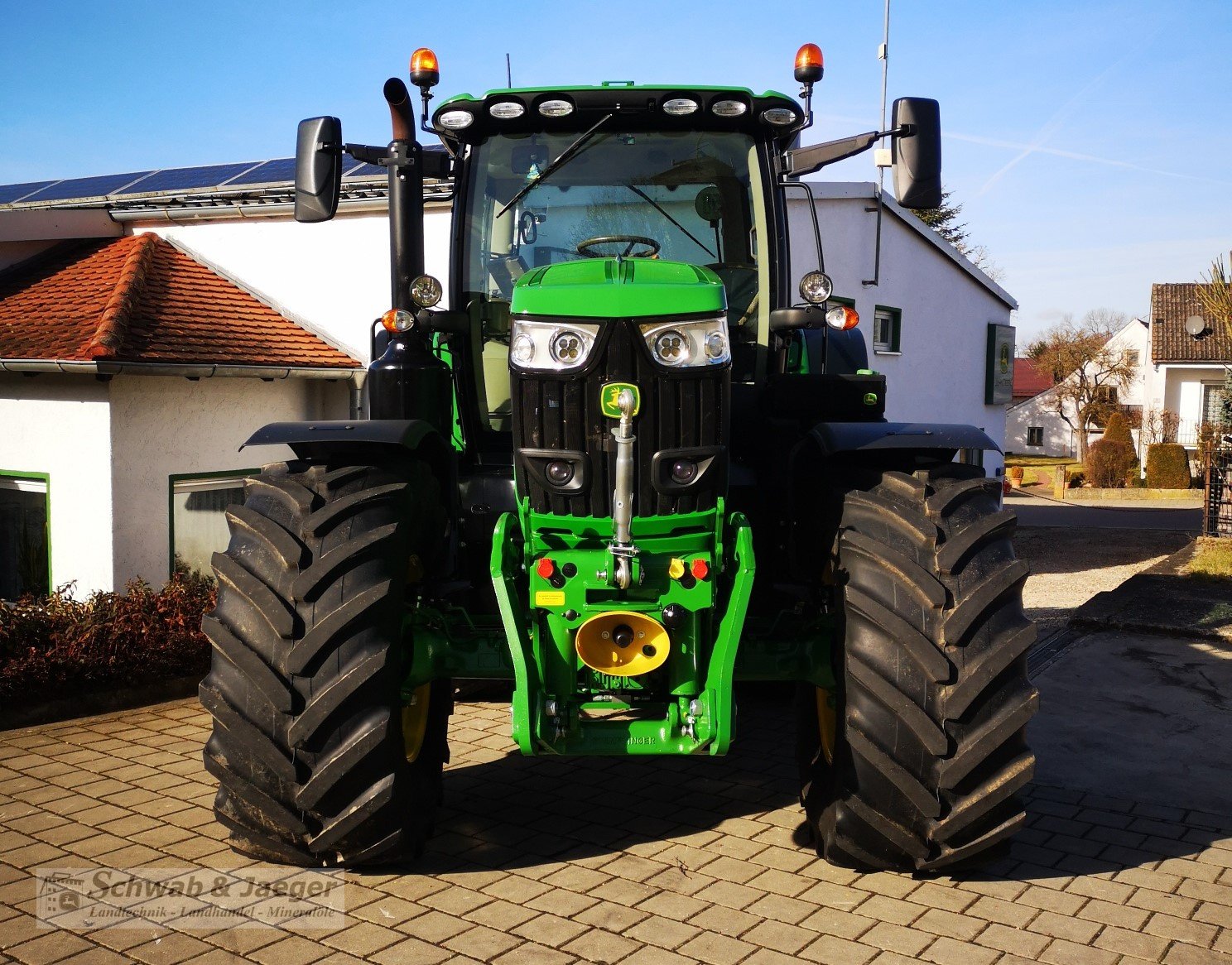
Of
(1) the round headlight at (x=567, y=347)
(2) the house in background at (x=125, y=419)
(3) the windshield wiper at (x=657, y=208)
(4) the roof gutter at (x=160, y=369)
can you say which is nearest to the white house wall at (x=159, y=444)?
(2) the house in background at (x=125, y=419)

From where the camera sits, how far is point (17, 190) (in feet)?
52.4

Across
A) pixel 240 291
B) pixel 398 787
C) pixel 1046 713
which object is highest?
pixel 240 291

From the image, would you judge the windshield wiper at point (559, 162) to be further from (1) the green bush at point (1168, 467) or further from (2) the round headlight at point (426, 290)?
(1) the green bush at point (1168, 467)

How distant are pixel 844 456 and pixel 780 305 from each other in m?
0.89

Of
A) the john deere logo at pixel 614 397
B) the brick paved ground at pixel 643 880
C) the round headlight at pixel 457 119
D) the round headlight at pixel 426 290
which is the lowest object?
the brick paved ground at pixel 643 880

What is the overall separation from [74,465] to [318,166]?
15.2ft

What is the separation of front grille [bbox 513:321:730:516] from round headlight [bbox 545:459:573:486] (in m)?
0.03

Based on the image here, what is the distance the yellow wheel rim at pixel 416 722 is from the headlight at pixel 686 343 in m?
1.55

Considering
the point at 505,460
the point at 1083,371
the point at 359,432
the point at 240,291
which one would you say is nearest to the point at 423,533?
the point at 359,432

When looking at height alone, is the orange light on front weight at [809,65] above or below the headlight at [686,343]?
above

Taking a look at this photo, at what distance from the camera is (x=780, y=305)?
4.92 metres

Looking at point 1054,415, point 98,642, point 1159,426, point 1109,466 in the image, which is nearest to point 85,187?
point 98,642

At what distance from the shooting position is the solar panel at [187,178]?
12.6 m

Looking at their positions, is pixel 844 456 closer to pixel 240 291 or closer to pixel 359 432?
pixel 359 432
